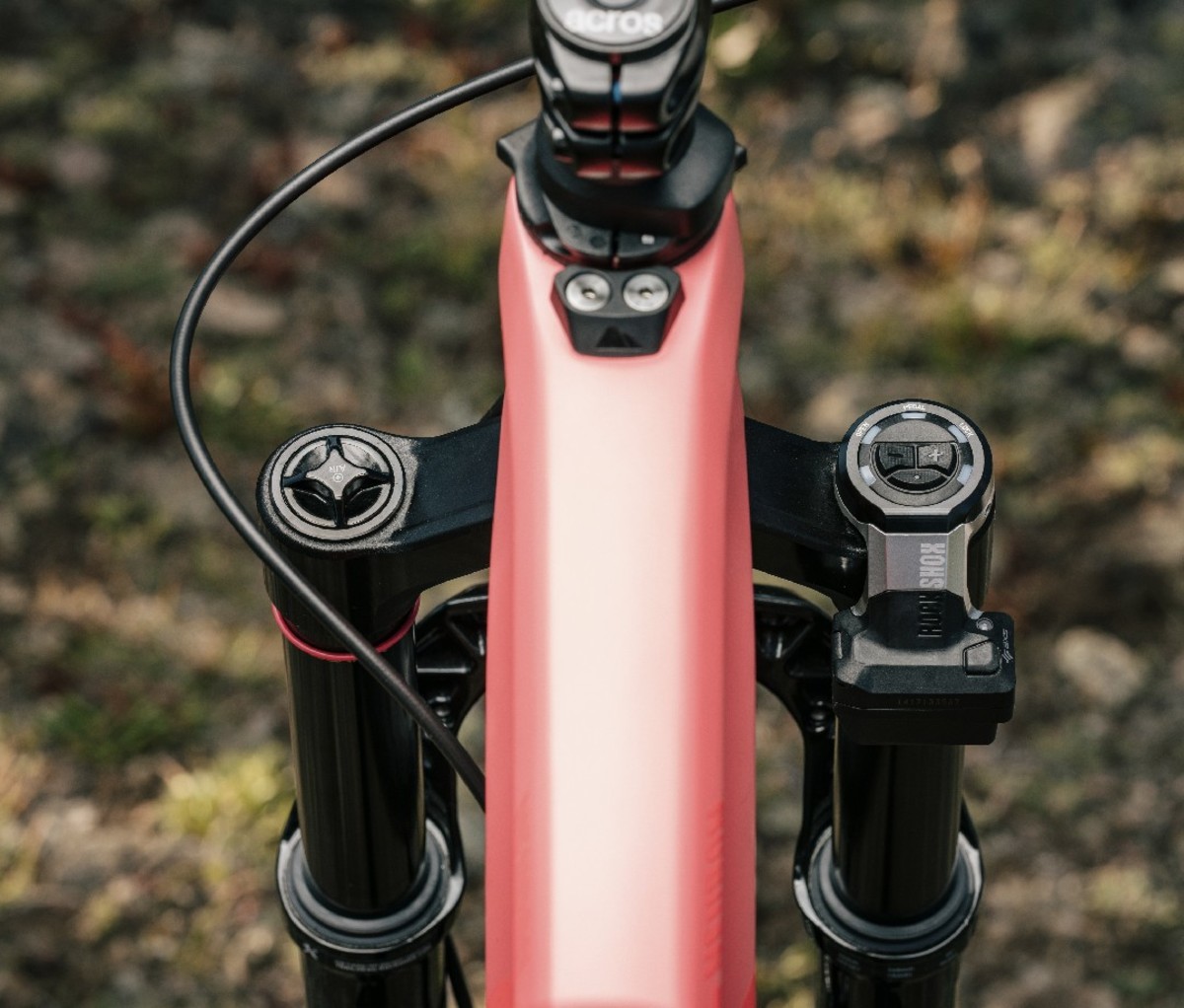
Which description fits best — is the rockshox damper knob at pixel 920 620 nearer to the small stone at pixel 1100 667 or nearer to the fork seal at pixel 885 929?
the fork seal at pixel 885 929

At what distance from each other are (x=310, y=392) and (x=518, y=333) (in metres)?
2.69

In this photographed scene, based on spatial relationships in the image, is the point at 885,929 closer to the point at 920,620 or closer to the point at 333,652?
the point at 920,620

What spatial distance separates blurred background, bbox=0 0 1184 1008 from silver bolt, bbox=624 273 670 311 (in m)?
2.02

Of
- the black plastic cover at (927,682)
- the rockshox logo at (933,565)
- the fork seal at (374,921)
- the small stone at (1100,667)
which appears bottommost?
the fork seal at (374,921)

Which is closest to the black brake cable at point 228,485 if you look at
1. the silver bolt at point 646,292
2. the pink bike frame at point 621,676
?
the pink bike frame at point 621,676

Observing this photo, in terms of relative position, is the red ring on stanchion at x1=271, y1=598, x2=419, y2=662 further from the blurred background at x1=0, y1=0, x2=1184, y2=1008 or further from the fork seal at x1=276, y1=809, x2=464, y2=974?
the blurred background at x1=0, y1=0, x2=1184, y2=1008

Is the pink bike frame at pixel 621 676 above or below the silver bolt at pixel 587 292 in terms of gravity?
below

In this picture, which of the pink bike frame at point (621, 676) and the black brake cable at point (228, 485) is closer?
the pink bike frame at point (621, 676)

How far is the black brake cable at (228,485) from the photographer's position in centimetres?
121

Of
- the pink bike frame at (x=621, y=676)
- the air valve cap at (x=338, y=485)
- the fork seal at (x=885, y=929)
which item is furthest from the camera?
the fork seal at (x=885, y=929)

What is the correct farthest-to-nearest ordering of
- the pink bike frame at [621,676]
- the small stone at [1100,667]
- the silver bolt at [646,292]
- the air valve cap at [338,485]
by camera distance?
the small stone at [1100,667], the air valve cap at [338,485], the silver bolt at [646,292], the pink bike frame at [621,676]

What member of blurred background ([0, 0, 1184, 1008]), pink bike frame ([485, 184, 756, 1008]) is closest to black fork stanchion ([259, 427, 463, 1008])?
pink bike frame ([485, 184, 756, 1008])

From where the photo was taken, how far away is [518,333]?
1.14 meters

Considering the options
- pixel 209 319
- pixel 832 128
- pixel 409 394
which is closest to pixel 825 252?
pixel 832 128
